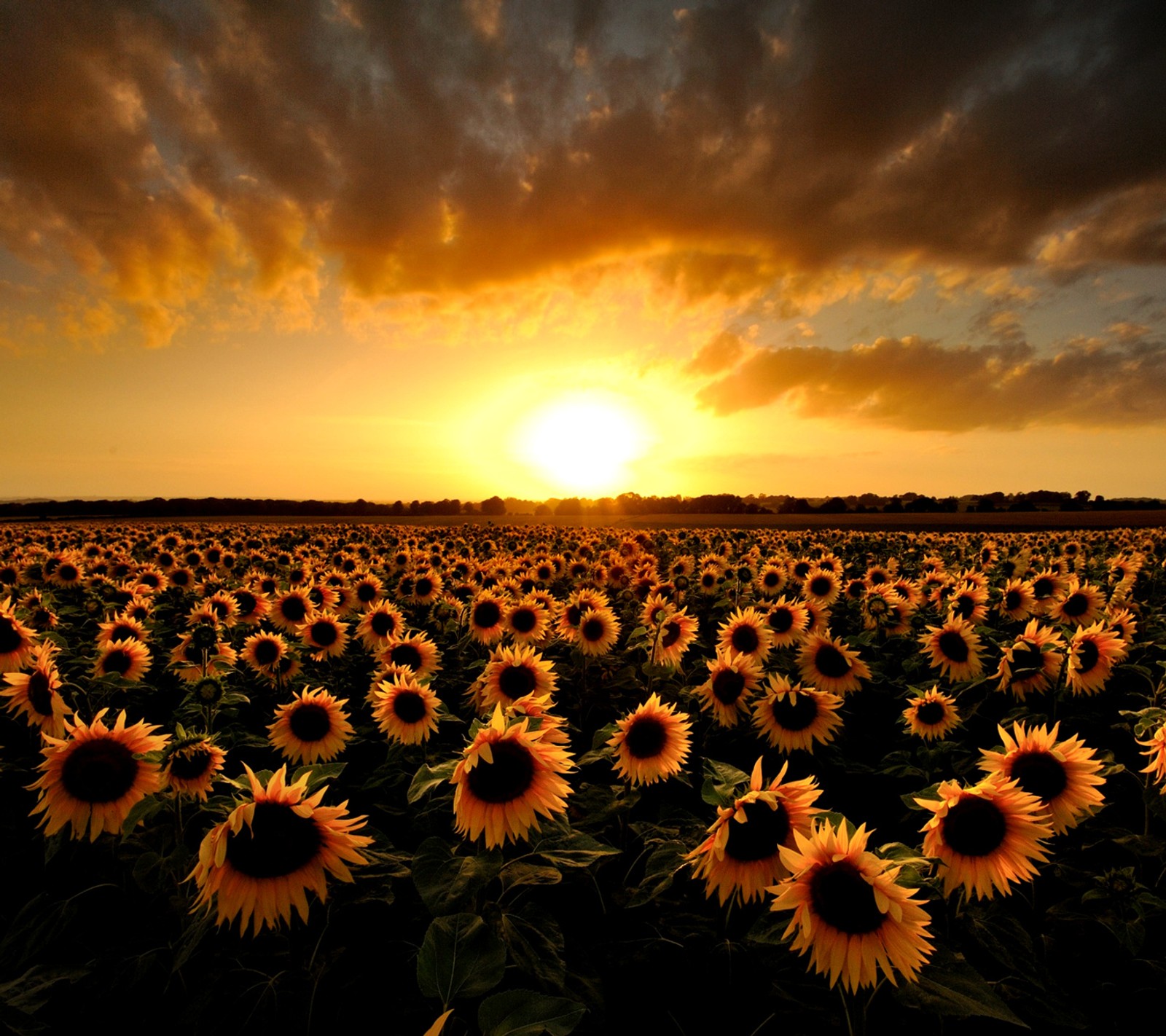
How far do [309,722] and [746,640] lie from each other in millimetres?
4027

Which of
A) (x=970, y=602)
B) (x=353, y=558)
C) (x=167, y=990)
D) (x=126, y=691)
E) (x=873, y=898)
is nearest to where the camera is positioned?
(x=873, y=898)

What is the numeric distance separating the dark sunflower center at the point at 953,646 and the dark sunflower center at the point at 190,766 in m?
6.06

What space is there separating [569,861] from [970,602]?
6.86m

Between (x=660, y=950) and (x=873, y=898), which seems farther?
(x=660, y=950)

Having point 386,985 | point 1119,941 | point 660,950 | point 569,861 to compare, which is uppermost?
point 569,861

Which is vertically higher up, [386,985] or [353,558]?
[353,558]

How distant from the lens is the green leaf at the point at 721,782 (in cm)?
251

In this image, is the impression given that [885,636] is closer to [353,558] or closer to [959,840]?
[959,840]

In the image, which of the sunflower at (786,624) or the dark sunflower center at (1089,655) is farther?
the sunflower at (786,624)

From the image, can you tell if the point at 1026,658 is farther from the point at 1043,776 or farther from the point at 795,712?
the point at 1043,776

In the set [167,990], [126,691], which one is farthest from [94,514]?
[167,990]

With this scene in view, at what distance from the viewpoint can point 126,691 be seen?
585cm

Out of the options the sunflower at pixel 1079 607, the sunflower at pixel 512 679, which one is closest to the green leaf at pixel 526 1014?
the sunflower at pixel 512 679

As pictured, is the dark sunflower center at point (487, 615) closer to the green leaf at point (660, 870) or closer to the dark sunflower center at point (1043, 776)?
the green leaf at point (660, 870)
